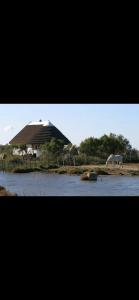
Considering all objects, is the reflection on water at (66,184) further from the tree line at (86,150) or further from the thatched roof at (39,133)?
the thatched roof at (39,133)

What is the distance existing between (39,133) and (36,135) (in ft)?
0.39

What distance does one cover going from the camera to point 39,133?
7.34 metres

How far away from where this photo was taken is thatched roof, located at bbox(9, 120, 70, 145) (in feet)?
22.3

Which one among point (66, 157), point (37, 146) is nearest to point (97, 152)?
point (66, 157)

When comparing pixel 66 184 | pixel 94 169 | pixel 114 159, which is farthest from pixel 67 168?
pixel 114 159

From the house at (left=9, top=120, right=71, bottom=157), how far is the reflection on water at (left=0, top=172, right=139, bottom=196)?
16.0 inches

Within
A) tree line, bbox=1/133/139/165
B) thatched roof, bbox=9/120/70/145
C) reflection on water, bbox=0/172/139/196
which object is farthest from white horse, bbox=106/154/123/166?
thatched roof, bbox=9/120/70/145

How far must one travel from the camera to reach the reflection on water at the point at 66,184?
611 centimetres

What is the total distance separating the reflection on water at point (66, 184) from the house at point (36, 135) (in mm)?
407

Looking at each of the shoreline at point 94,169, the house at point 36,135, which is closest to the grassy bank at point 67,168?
the shoreline at point 94,169

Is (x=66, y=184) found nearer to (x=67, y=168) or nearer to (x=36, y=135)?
(x=67, y=168)

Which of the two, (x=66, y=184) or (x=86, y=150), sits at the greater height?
(x=86, y=150)
